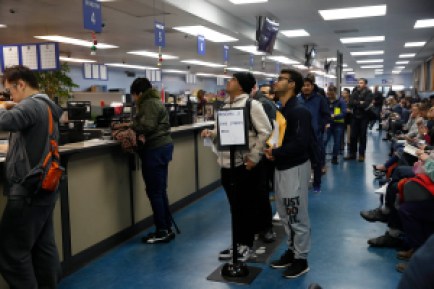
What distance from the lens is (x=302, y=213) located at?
125 inches

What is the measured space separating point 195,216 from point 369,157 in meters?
5.56

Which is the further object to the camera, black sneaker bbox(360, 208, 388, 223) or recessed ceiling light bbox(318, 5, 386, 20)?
recessed ceiling light bbox(318, 5, 386, 20)

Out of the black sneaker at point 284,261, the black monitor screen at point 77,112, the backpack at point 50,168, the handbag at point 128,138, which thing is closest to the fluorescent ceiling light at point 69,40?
the black monitor screen at point 77,112

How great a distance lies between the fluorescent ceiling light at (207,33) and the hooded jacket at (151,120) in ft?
16.8

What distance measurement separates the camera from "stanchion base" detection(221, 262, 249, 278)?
3.24 m

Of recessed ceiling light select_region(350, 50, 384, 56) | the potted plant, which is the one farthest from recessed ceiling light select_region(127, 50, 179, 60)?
recessed ceiling light select_region(350, 50, 384, 56)

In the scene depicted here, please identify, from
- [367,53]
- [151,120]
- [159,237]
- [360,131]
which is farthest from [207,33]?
[367,53]

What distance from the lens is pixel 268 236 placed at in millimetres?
4000

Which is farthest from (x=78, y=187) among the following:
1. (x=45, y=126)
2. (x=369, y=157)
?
(x=369, y=157)

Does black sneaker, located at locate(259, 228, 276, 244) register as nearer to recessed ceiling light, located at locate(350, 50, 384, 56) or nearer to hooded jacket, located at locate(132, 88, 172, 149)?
hooded jacket, located at locate(132, 88, 172, 149)

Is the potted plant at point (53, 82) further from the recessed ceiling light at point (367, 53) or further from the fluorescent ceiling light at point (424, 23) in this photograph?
the recessed ceiling light at point (367, 53)

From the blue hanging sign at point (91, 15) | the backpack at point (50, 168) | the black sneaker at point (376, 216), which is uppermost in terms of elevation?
the blue hanging sign at point (91, 15)

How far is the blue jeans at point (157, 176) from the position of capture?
399 centimetres

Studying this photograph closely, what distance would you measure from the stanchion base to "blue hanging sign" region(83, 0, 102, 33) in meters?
3.14
